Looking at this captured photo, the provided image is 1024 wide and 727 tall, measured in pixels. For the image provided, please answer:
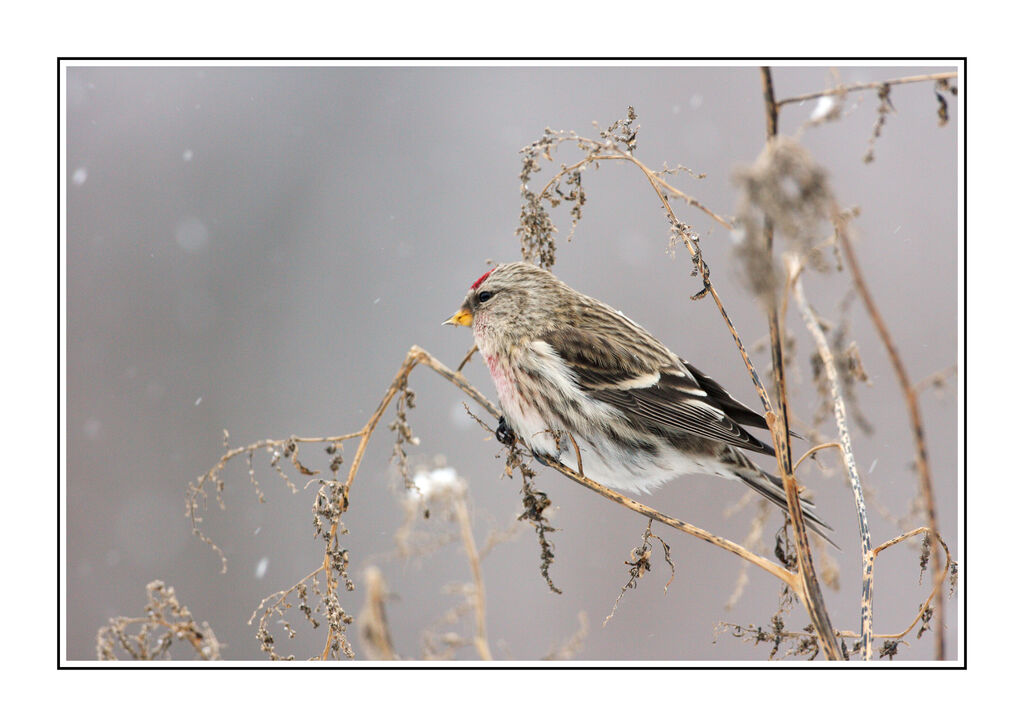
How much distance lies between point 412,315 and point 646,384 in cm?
81

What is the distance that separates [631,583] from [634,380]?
563 mm

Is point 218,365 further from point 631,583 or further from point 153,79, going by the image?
point 631,583

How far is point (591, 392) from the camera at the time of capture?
183 cm

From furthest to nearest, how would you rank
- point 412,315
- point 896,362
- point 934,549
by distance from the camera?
point 412,315 < point 934,549 < point 896,362

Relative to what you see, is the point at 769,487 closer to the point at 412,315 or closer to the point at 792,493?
the point at 792,493

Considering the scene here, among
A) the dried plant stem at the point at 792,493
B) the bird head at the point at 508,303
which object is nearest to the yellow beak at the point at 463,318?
the bird head at the point at 508,303

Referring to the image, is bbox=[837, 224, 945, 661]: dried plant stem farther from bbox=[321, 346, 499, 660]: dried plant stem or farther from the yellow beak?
the yellow beak

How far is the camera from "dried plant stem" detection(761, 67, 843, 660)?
119 cm

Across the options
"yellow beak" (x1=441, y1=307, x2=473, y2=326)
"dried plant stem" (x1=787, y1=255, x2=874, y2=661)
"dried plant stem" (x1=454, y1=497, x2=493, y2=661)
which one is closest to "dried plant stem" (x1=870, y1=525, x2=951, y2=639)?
"dried plant stem" (x1=787, y1=255, x2=874, y2=661)

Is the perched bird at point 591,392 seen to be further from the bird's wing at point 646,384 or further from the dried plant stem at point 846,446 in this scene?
the dried plant stem at point 846,446

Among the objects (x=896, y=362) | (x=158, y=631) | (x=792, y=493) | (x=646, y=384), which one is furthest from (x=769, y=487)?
(x=158, y=631)

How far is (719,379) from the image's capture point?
2070mm
